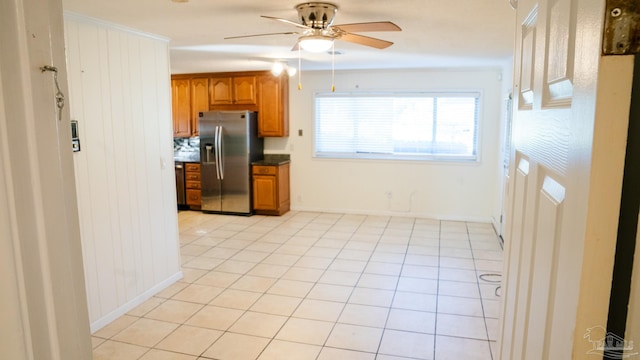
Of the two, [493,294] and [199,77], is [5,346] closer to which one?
[493,294]

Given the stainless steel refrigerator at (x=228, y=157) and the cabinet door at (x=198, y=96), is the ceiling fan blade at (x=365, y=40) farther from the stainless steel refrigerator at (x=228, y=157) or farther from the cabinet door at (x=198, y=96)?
the cabinet door at (x=198, y=96)

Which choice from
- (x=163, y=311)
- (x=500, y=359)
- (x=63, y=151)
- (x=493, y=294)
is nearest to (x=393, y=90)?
(x=493, y=294)

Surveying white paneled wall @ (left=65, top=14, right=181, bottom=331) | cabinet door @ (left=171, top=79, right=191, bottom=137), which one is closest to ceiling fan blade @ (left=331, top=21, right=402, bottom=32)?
white paneled wall @ (left=65, top=14, right=181, bottom=331)

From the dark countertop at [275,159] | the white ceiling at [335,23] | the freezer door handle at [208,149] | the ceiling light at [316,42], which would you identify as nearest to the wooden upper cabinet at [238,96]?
the dark countertop at [275,159]

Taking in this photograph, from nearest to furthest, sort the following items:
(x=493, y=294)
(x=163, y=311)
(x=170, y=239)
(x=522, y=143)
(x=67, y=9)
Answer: (x=522, y=143) → (x=67, y=9) → (x=163, y=311) → (x=493, y=294) → (x=170, y=239)

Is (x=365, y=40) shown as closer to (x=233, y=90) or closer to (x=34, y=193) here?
(x=34, y=193)

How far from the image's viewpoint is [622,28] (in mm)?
482

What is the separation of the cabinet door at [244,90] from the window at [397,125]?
1.03 metres

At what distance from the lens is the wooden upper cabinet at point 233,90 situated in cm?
651

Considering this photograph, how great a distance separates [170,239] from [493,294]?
9.74 ft

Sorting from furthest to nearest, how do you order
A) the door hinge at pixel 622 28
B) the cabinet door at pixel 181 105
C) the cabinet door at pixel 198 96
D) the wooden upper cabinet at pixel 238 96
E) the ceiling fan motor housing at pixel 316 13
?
the cabinet door at pixel 181 105, the cabinet door at pixel 198 96, the wooden upper cabinet at pixel 238 96, the ceiling fan motor housing at pixel 316 13, the door hinge at pixel 622 28

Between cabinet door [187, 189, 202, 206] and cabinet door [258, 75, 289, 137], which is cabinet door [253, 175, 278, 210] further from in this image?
Answer: cabinet door [187, 189, 202, 206]

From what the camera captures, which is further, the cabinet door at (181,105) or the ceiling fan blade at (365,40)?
the cabinet door at (181,105)

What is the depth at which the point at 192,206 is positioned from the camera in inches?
275
